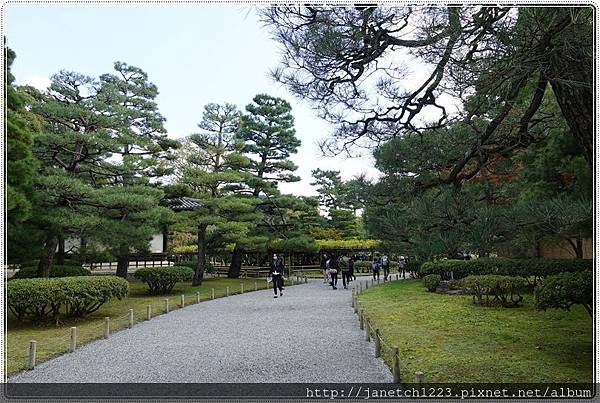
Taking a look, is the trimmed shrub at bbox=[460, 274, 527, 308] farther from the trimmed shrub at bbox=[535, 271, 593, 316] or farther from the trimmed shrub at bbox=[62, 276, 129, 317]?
the trimmed shrub at bbox=[62, 276, 129, 317]

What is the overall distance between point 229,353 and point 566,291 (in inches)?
158

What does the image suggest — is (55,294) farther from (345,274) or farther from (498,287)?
(345,274)

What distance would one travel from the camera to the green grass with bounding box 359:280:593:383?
4.50 meters

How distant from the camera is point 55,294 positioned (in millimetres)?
7680

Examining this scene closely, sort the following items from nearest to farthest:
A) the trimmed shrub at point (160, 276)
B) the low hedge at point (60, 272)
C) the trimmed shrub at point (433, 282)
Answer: the low hedge at point (60, 272) < the trimmed shrub at point (160, 276) < the trimmed shrub at point (433, 282)

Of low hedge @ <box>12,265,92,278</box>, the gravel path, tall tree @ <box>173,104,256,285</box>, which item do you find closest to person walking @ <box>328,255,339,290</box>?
tall tree @ <box>173,104,256,285</box>

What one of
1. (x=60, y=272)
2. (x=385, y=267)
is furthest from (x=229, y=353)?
(x=385, y=267)

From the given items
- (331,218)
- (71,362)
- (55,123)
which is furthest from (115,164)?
(331,218)

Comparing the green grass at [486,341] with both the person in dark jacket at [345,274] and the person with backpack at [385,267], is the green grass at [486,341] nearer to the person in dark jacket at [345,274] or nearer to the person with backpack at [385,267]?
the person in dark jacket at [345,274]

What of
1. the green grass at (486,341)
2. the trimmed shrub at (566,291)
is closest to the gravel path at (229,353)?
the green grass at (486,341)

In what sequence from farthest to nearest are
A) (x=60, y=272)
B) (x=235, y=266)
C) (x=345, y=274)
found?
(x=235, y=266) < (x=345, y=274) < (x=60, y=272)

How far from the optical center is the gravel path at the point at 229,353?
15.7 feet

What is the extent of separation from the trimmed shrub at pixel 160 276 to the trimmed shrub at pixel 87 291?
12.0 feet

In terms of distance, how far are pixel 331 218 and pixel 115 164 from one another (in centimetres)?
1897
